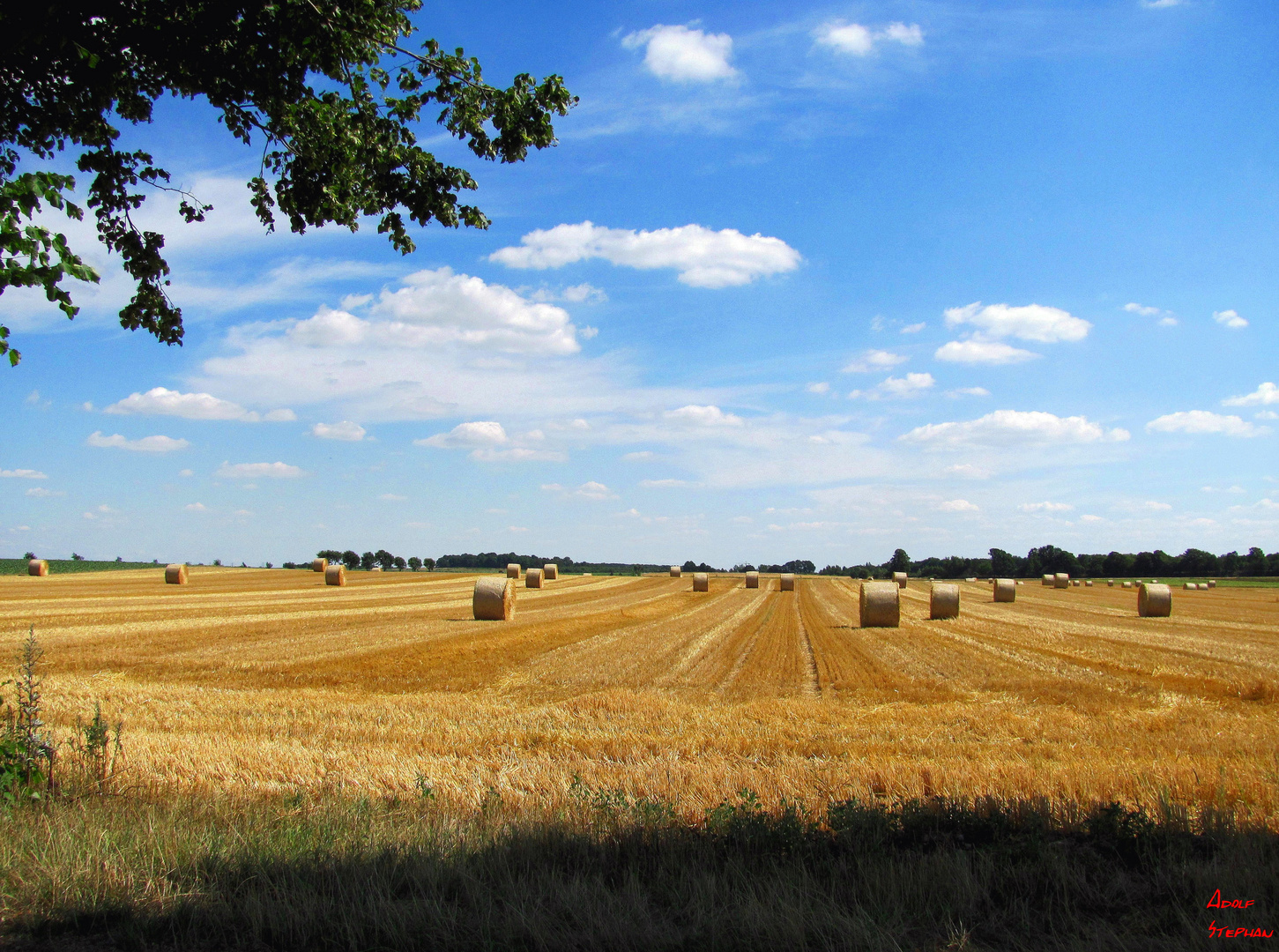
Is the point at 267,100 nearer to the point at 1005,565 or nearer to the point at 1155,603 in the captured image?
the point at 1155,603

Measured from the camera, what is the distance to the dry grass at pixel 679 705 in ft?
24.8

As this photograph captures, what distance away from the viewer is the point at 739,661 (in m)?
18.5

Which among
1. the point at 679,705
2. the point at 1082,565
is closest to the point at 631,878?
the point at 679,705

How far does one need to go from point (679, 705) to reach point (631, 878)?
755cm

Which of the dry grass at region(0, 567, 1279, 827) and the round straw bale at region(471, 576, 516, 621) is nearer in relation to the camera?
the dry grass at region(0, 567, 1279, 827)

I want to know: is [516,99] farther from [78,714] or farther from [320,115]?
[78,714]

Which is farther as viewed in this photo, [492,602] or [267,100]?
[492,602]

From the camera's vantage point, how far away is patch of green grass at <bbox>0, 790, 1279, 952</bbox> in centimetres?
420
